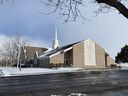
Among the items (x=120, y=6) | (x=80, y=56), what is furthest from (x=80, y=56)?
(x=120, y=6)

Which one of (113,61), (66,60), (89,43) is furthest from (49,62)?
(113,61)

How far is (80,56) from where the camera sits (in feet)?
208

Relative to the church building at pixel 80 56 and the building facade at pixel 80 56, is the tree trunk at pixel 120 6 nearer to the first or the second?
the building facade at pixel 80 56

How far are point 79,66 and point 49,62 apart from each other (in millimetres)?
6438

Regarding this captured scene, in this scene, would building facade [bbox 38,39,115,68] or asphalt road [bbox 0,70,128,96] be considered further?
building facade [bbox 38,39,115,68]

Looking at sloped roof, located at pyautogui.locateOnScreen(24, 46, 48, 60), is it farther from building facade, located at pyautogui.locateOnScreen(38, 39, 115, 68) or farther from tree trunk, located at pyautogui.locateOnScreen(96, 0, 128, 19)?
tree trunk, located at pyautogui.locateOnScreen(96, 0, 128, 19)

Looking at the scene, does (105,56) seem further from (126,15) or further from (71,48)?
(126,15)

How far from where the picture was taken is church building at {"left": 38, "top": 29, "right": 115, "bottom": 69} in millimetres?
62531

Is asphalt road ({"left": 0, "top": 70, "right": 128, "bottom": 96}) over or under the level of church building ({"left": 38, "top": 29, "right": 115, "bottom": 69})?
under

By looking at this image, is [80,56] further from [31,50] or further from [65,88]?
[65,88]

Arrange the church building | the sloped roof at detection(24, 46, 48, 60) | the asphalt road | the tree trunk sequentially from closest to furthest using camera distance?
the tree trunk < the asphalt road < the church building < the sloped roof at detection(24, 46, 48, 60)

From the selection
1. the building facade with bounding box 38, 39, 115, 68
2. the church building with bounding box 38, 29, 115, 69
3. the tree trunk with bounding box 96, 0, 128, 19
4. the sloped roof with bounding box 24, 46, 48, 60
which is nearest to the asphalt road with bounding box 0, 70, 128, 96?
the tree trunk with bounding box 96, 0, 128, 19

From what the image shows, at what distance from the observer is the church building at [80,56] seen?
6253 centimetres

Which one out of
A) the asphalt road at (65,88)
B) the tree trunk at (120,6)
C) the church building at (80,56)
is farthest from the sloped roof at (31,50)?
the tree trunk at (120,6)
